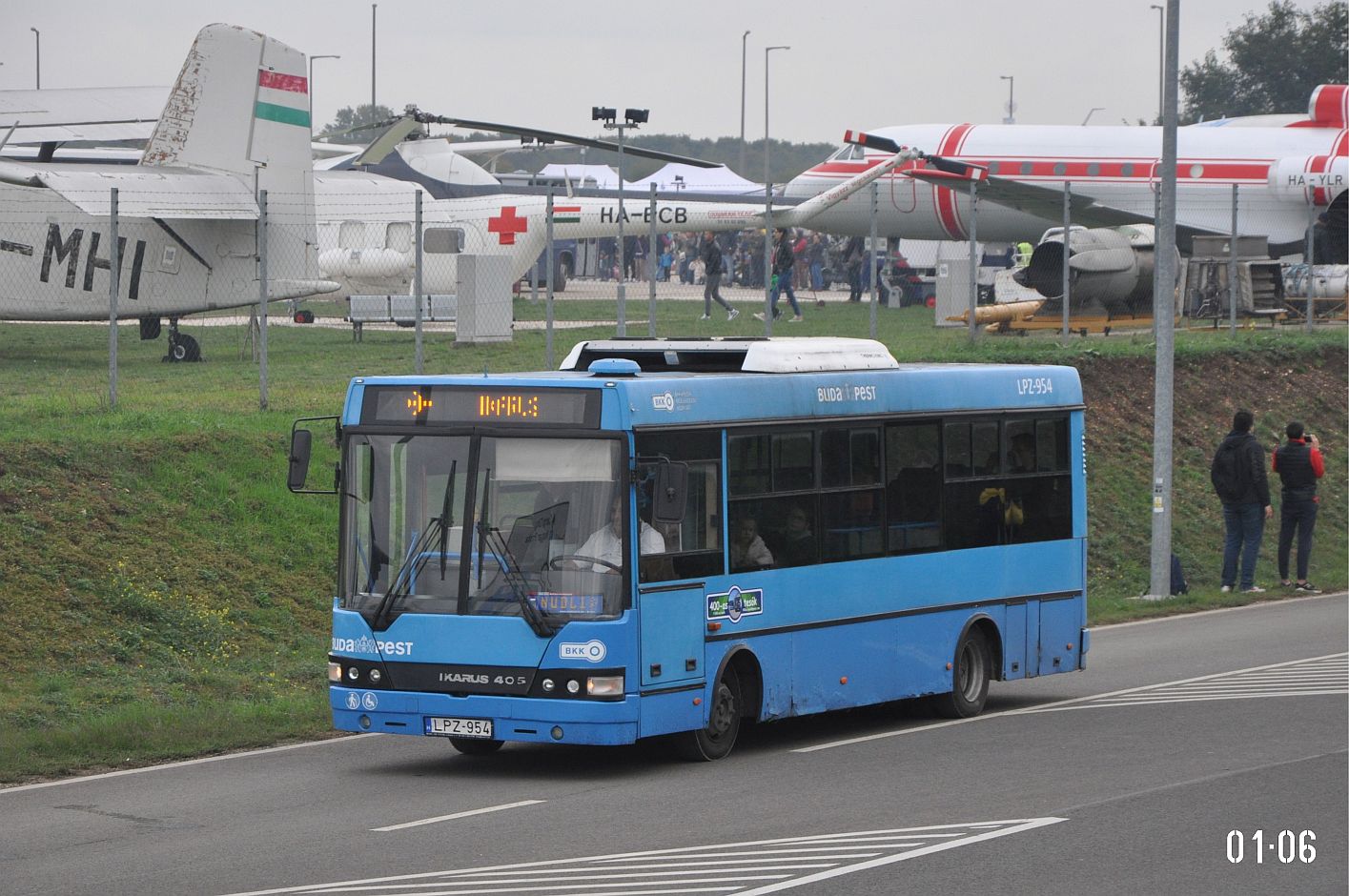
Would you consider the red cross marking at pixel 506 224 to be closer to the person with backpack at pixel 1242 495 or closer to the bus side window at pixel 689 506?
the person with backpack at pixel 1242 495

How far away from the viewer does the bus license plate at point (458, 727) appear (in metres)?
12.0

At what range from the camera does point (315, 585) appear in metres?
18.3

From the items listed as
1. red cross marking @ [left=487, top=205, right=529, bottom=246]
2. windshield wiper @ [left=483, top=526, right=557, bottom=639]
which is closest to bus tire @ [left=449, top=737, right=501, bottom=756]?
windshield wiper @ [left=483, top=526, right=557, bottom=639]

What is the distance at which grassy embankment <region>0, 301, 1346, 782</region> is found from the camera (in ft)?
47.8

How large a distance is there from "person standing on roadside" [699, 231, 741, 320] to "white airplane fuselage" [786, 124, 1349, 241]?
10.3 meters

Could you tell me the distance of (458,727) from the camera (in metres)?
12.1

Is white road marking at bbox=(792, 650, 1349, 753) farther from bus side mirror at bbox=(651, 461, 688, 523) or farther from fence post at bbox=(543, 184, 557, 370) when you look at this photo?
fence post at bbox=(543, 184, 557, 370)

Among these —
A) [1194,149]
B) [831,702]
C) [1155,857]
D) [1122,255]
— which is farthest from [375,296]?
[1155,857]

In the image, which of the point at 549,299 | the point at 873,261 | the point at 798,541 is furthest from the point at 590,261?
the point at 798,541

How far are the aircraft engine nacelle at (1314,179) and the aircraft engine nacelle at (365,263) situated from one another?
1827 cm

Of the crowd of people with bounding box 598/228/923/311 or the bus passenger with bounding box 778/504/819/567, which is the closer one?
the bus passenger with bounding box 778/504/819/567

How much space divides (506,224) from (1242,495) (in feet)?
68.3

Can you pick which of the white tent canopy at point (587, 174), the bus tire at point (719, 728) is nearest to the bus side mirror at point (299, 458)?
the bus tire at point (719, 728)

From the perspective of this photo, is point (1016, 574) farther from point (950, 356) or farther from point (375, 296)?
point (375, 296)
